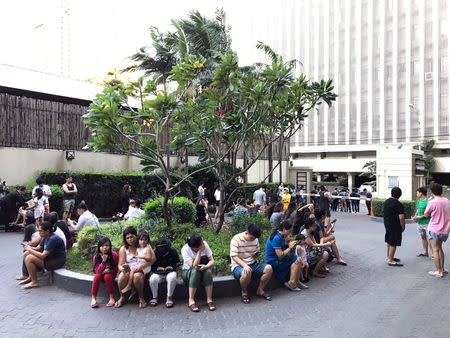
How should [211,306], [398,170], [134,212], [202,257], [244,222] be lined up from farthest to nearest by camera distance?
[398,170] < [134,212] < [244,222] < [202,257] < [211,306]

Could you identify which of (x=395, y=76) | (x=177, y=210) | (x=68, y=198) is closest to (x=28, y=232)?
(x=177, y=210)

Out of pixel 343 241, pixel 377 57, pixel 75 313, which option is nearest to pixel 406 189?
pixel 343 241

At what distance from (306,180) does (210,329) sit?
69.3ft

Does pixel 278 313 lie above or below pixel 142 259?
below

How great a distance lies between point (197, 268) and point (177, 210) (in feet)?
15.4

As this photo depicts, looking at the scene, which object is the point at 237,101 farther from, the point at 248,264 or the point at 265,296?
the point at 265,296

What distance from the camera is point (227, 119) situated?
304 inches

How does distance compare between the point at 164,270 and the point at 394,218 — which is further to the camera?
the point at 394,218

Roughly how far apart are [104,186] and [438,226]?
1220 cm

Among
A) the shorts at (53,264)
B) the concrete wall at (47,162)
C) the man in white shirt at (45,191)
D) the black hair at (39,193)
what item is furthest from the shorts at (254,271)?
the concrete wall at (47,162)

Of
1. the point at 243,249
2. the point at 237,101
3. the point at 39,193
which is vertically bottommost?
the point at 243,249

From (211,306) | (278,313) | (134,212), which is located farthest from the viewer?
(134,212)

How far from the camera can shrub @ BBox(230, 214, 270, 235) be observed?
32.2 ft

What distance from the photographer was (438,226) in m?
7.20
